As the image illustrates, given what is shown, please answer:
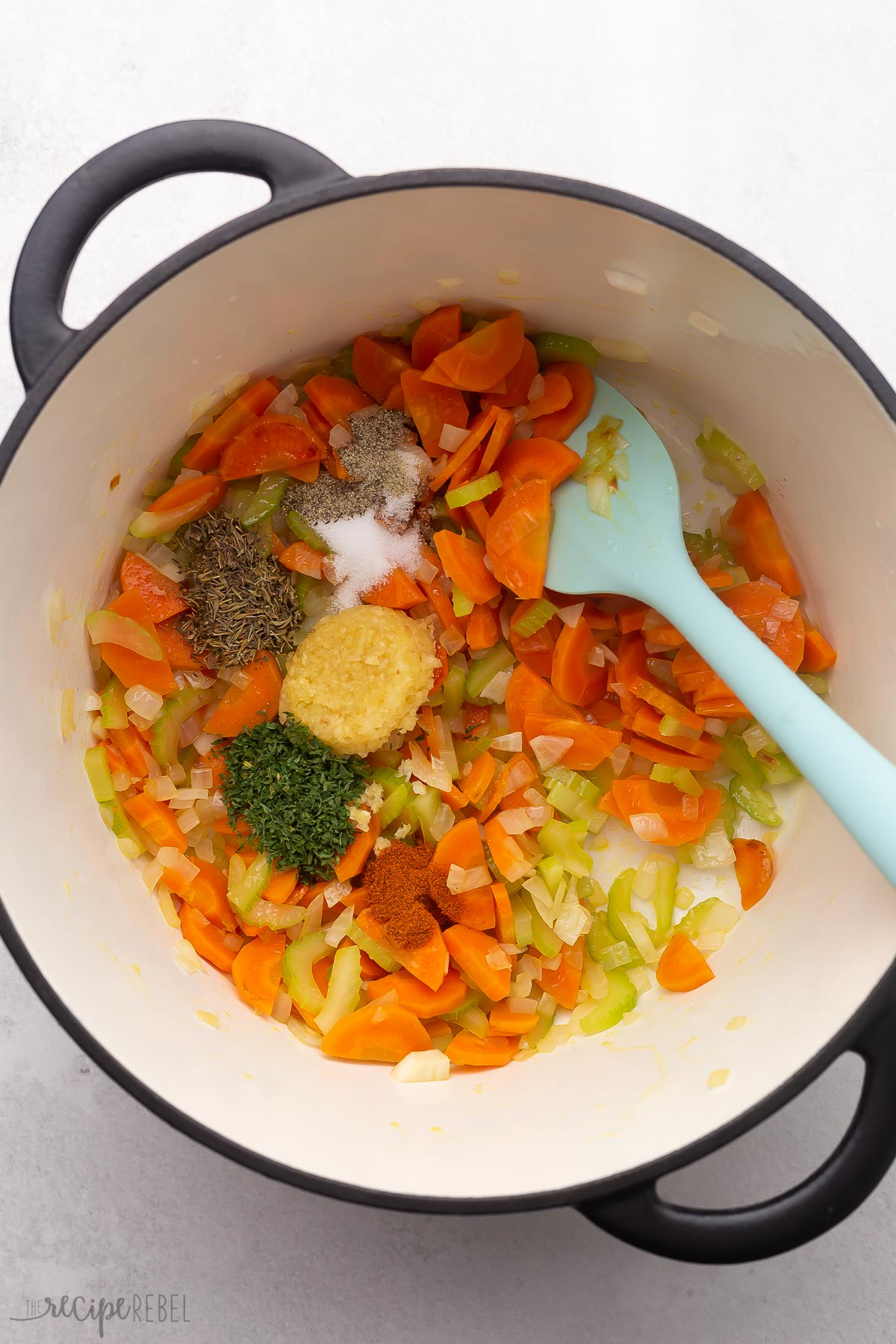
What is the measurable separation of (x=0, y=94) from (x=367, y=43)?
2.56 ft

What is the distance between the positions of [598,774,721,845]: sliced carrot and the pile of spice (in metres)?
0.40

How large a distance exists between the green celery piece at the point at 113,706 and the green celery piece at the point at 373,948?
60 cm

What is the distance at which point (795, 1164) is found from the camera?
195 cm

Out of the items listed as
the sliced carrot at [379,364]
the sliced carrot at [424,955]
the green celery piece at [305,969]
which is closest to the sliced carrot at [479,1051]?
the sliced carrot at [424,955]

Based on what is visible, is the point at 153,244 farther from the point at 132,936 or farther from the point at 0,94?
the point at 132,936

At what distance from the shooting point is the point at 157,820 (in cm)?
178

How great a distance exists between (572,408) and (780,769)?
0.82 meters

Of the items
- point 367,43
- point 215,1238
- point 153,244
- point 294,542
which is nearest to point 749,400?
point 294,542

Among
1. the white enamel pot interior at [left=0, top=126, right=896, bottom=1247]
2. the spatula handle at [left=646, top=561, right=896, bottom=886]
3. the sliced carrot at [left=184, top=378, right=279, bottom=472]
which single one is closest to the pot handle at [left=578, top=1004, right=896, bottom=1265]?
the white enamel pot interior at [left=0, top=126, right=896, bottom=1247]

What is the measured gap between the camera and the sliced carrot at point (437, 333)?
1706 mm

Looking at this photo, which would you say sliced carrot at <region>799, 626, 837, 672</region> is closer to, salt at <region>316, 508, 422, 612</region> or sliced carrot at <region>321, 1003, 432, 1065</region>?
salt at <region>316, 508, 422, 612</region>

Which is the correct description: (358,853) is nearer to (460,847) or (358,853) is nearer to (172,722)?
(460,847)

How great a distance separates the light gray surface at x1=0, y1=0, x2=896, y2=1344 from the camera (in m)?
1.91

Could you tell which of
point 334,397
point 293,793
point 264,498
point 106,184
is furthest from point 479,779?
point 106,184
